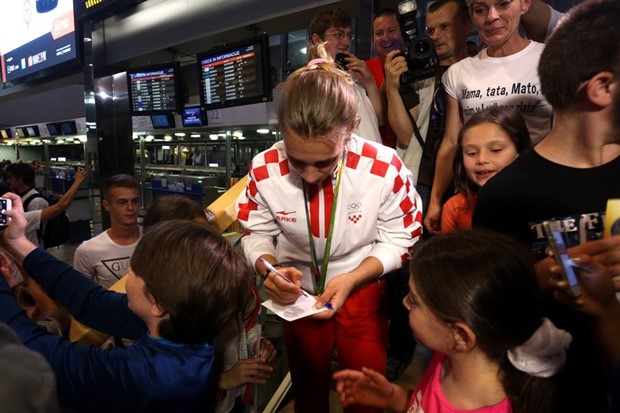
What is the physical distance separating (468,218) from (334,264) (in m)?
0.62

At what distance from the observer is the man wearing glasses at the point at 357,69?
6.55 ft

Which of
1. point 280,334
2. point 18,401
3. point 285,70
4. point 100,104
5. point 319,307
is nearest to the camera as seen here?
point 18,401

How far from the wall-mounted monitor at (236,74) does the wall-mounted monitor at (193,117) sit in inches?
120

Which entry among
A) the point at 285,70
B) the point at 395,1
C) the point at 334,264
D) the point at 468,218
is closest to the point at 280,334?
the point at 334,264

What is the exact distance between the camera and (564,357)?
0.88 m

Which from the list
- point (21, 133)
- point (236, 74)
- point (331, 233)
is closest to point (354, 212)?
point (331, 233)

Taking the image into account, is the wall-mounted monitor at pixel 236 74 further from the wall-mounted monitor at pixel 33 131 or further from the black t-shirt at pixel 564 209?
the wall-mounted monitor at pixel 33 131

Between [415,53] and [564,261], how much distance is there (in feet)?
4.48

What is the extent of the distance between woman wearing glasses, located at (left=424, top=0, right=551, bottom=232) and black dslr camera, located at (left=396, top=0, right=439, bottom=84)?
0.11m

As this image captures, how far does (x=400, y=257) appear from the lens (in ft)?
4.94

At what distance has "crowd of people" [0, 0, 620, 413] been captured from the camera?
34.8 inches

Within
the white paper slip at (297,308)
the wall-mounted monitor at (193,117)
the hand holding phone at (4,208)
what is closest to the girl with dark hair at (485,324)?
the white paper slip at (297,308)

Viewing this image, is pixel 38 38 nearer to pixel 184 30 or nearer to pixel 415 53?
pixel 184 30

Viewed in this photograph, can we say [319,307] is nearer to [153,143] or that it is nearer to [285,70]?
[285,70]
